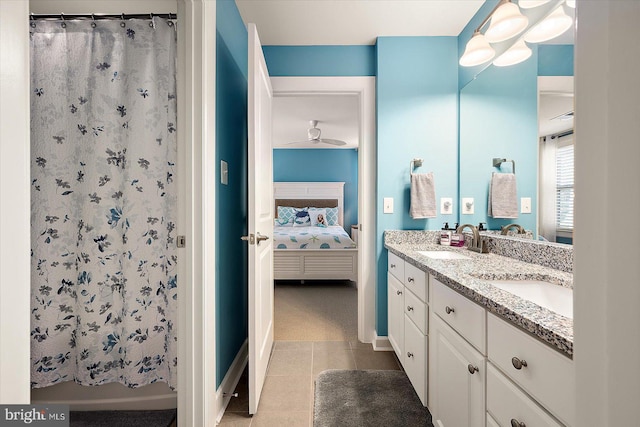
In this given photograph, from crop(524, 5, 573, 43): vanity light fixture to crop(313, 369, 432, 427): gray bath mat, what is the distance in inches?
77.4

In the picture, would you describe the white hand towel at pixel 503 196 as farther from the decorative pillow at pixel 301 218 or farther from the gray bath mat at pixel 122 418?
the decorative pillow at pixel 301 218

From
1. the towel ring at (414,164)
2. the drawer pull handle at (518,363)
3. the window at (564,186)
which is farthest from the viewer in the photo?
the towel ring at (414,164)

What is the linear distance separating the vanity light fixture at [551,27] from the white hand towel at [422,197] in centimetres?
103

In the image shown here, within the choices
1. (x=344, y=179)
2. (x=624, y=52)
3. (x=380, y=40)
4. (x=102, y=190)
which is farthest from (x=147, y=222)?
(x=344, y=179)

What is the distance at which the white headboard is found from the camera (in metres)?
6.55

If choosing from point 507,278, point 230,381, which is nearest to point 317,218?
point 230,381

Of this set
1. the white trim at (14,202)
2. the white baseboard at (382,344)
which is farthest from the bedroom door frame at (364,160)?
the white trim at (14,202)

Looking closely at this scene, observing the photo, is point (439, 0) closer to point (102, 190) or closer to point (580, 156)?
point (580, 156)

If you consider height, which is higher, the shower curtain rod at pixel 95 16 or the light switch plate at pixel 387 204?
the shower curtain rod at pixel 95 16

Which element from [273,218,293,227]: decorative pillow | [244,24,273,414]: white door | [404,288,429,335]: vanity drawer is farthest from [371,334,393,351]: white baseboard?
[273,218,293,227]: decorative pillow

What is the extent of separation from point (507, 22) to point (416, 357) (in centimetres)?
183

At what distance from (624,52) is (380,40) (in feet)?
7.74

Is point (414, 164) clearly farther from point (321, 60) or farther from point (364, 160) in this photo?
point (321, 60)

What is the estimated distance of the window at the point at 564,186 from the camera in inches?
46.1
